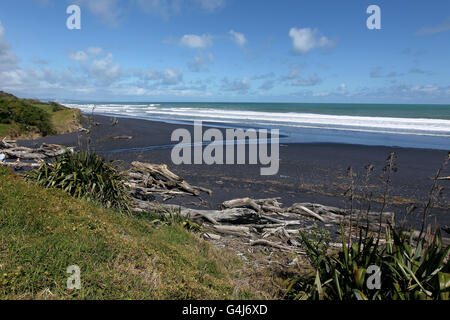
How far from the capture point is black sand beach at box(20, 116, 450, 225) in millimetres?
9312

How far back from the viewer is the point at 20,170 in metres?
11.5

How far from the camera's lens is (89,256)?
3748 millimetres

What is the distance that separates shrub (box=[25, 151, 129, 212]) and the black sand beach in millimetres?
725

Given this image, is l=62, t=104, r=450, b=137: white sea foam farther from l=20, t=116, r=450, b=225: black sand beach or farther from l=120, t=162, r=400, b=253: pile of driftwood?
l=120, t=162, r=400, b=253: pile of driftwood

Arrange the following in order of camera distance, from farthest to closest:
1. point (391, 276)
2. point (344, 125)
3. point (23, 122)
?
point (344, 125) < point (23, 122) < point (391, 276)

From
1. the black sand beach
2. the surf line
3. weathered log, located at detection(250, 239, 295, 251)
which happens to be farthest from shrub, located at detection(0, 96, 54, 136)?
weathered log, located at detection(250, 239, 295, 251)

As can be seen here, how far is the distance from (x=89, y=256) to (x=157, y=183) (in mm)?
6139

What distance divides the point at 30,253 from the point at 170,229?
8.85ft

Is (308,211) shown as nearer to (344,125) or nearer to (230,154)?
(230,154)

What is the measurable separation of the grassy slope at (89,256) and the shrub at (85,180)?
109 cm

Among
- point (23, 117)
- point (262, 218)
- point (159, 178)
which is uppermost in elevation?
point (23, 117)

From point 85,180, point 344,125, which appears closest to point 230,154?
point 85,180

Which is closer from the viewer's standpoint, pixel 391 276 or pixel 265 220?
pixel 391 276

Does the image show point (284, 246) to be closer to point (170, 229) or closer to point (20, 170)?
point (170, 229)
